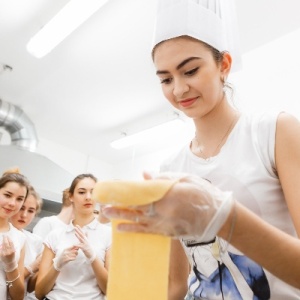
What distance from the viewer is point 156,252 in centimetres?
55

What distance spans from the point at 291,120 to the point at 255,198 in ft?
0.75

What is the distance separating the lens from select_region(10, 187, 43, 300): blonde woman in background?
8.07 feet

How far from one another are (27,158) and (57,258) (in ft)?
9.37

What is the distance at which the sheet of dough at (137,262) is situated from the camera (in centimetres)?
52

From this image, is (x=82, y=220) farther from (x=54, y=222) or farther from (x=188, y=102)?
(x=188, y=102)

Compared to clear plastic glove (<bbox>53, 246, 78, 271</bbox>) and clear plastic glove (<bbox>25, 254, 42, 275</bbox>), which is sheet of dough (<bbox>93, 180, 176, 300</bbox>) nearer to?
clear plastic glove (<bbox>53, 246, 78, 271</bbox>)

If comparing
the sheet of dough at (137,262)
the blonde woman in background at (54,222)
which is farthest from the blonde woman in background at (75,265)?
the sheet of dough at (137,262)

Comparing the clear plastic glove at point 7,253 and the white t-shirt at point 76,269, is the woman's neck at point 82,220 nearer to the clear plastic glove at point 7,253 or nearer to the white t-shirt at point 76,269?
the white t-shirt at point 76,269

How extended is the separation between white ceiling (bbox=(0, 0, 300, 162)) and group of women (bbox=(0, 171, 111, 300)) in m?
1.85

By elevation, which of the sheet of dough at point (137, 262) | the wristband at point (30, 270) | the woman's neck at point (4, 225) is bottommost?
the wristband at point (30, 270)

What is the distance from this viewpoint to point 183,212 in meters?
0.53

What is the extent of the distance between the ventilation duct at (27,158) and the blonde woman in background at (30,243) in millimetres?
1731

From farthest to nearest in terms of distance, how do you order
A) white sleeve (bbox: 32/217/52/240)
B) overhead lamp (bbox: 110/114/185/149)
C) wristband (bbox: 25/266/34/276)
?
1. overhead lamp (bbox: 110/114/185/149)
2. white sleeve (bbox: 32/217/52/240)
3. wristband (bbox: 25/266/34/276)

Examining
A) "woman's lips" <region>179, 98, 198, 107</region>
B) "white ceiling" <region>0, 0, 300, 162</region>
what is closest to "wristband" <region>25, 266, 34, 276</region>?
"woman's lips" <region>179, 98, 198, 107</region>
